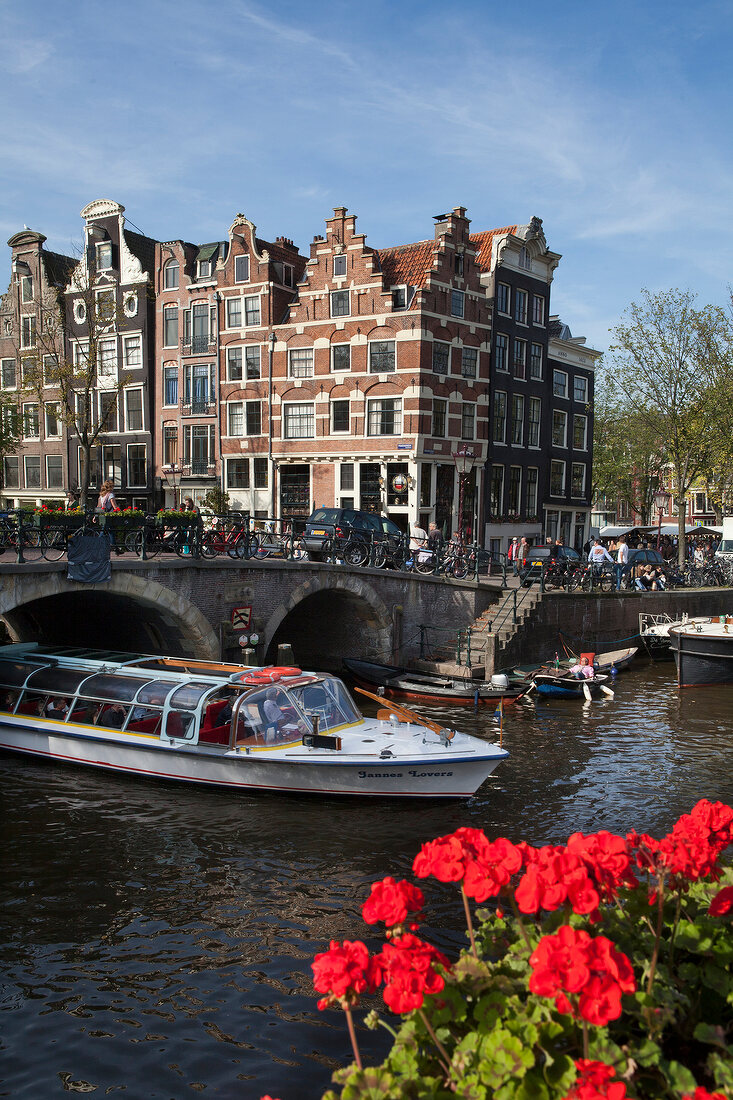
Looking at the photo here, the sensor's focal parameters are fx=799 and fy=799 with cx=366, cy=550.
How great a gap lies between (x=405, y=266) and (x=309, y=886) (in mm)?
28332

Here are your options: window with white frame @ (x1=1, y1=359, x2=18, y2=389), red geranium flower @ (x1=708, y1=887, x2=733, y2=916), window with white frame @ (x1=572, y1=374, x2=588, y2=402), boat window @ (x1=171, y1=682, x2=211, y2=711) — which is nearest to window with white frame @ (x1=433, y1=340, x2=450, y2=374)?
window with white frame @ (x1=572, y1=374, x2=588, y2=402)

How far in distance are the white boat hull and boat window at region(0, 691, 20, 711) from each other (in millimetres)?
2251

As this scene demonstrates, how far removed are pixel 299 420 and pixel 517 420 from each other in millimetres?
10366

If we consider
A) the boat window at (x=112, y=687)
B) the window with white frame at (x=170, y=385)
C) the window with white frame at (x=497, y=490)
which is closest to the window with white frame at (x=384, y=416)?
the window with white frame at (x=497, y=490)

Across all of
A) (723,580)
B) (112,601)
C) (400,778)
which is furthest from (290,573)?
(723,580)

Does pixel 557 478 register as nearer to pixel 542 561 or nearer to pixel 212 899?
pixel 542 561

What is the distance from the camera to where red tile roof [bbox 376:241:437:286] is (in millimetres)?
32406

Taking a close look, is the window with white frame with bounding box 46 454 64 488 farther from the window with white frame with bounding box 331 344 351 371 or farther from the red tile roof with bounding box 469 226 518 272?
the red tile roof with bounding box 469 226 518 272

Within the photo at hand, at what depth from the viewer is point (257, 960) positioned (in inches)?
335

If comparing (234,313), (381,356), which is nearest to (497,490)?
(381,356)

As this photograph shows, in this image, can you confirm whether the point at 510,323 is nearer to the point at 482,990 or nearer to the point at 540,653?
the point at 540,653

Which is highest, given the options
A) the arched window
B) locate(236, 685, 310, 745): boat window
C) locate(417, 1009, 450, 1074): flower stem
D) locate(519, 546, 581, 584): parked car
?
the arched window

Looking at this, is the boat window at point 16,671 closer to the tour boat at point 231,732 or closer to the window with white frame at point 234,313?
the tour boat at point 231,732

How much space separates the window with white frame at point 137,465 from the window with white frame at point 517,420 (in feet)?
58.1
